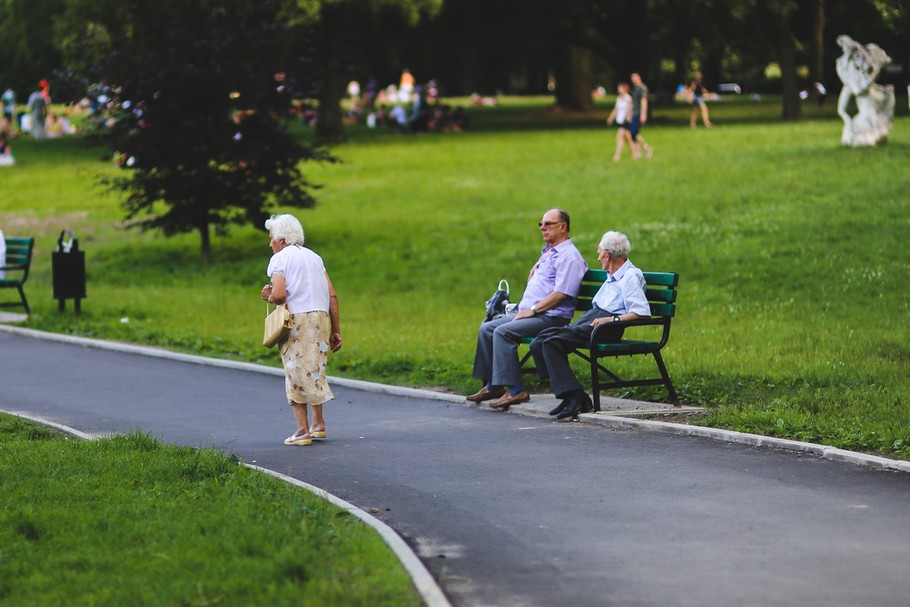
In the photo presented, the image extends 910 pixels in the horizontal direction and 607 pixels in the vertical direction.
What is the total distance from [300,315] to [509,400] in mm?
2311

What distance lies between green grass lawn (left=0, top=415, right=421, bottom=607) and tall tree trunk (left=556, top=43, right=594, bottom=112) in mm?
52291

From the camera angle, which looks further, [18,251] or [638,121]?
[638,121]

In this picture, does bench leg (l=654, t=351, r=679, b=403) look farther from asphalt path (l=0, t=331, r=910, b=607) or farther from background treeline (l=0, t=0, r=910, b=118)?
background treeline (l=0, t=0, r=910, b=118)

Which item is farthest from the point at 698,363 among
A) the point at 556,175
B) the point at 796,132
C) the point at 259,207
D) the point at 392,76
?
the point at 392,76

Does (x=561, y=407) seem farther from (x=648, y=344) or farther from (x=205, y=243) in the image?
(x=205, y=243)

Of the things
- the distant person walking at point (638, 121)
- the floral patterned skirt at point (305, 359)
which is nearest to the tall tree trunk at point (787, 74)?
the distant person walking at point (638, 121)

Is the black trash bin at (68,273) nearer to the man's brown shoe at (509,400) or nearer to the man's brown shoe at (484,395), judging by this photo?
the man's brown shoe at (484,395)

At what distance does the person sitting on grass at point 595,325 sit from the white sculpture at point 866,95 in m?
21.3

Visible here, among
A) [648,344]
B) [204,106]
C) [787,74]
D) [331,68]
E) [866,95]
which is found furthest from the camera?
[331,68]

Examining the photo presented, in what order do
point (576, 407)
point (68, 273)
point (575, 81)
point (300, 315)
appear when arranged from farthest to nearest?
point (575, 81) → point (68, 273) → point (576, 407) → point (300, 315)

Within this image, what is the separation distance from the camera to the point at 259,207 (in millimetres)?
26516

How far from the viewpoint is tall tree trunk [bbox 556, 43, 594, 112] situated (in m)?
60.3

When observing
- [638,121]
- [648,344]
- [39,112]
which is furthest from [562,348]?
[39,112]

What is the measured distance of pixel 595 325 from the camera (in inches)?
460
